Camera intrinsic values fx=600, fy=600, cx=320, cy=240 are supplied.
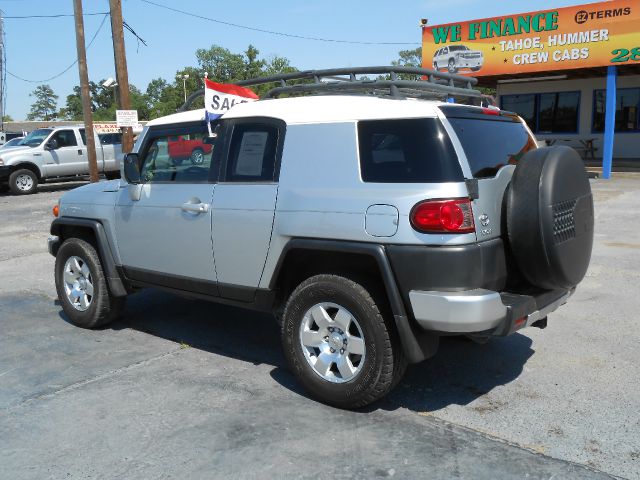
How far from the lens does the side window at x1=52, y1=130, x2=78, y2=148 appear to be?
18.8 m

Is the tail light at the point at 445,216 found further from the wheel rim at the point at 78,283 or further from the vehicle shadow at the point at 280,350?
the wheel rim at the point at 78,283

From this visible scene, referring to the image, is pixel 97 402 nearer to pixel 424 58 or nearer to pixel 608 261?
pixel 608 261

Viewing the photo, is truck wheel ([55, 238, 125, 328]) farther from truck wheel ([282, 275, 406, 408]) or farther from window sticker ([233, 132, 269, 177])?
truck wheel ([282, 275, 406, 408])

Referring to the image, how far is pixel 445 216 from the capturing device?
3223 mm

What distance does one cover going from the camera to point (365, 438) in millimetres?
3324

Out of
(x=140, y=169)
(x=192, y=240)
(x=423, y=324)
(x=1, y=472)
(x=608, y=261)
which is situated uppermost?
(x=140, y=169)

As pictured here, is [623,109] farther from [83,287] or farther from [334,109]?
[83,287]

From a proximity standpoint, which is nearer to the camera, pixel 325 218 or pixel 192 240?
pixel 325 218

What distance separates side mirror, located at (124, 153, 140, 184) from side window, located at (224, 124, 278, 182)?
100 cm

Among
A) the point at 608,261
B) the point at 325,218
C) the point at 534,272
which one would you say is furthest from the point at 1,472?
the point at 608,261

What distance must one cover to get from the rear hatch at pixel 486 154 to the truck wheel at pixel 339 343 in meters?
0.81

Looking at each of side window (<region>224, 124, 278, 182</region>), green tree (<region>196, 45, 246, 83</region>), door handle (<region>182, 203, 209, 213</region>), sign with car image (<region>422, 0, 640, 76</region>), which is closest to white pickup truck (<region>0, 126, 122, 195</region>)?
sign with car image (<region>422, 0, 640, 76</region>)

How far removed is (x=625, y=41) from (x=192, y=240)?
16.1 m

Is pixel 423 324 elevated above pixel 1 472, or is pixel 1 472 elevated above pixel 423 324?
pixel 423 324
